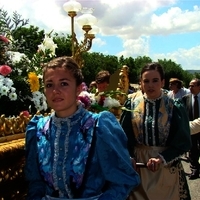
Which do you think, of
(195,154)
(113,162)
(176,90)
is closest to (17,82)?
(113,162)

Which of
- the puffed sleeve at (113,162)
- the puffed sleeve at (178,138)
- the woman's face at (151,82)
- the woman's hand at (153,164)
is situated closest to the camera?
the puffed sleeve at (113,162)

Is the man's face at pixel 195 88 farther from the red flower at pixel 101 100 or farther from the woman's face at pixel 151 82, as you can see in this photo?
the red flower at pixel 101 100

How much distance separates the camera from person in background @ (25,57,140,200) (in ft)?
7.14

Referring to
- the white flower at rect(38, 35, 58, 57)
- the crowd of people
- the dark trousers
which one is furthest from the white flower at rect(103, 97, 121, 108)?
the dark trousers

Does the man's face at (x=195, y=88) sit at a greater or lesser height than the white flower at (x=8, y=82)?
greater

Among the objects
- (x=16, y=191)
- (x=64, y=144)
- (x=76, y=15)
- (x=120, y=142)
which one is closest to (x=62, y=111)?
(x=64, y=144)

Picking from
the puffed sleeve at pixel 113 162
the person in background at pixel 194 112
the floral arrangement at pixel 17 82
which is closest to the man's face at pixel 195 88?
the person in background at pixel 194 112

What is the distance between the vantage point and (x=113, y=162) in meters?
2.18

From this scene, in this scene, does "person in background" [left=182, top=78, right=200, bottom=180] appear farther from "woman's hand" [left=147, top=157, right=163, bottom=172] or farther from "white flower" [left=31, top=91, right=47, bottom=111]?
"white flower" [left=31, top=91, right=47, bottom=111]

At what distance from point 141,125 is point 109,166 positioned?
1.82 meters

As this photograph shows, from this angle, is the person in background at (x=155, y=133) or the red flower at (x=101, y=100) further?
the person in background at (x=155, y=133)

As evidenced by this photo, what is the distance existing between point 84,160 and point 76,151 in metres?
0.07

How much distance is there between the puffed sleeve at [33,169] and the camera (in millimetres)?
2336

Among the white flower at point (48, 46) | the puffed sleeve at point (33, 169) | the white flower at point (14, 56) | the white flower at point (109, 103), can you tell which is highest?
the white flower at point (48, 46)
